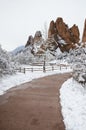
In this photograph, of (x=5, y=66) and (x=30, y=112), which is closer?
(x=30, y=112)

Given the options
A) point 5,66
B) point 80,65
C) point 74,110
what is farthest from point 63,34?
point 74,110

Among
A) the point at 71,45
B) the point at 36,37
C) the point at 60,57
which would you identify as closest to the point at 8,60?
the point at 60,57

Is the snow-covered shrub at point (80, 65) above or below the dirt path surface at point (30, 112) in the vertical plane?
above

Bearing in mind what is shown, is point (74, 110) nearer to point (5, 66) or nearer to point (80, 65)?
point (80, 65)

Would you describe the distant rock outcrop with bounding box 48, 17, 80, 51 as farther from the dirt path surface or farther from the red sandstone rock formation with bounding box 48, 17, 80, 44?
the dirt path surface

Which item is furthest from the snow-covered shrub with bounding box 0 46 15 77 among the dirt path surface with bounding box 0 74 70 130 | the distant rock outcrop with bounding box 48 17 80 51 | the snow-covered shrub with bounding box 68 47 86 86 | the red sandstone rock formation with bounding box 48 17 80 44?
the red sandstone rock formation with bounding box 48 17 80 44

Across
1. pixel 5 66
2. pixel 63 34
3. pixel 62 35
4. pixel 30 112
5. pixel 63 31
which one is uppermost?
pixel 63 31

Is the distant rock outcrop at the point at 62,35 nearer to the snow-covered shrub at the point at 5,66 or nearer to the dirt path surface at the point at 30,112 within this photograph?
the snow-covered shrub at the point at 5,66

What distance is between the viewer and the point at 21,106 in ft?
37.6

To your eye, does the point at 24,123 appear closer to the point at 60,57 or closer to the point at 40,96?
the point at 40,96

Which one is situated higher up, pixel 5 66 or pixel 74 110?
pixel 5 66

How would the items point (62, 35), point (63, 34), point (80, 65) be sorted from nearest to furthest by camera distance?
1. point (80, 65)
2. point (62, 35)
3. point (63, 34)

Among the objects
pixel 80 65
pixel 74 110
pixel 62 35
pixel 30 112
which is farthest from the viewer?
pixel 62 35

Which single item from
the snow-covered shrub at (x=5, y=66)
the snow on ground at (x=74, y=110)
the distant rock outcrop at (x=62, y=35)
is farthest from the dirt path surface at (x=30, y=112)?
the distant rock outcrop at (x=62, y=35)
